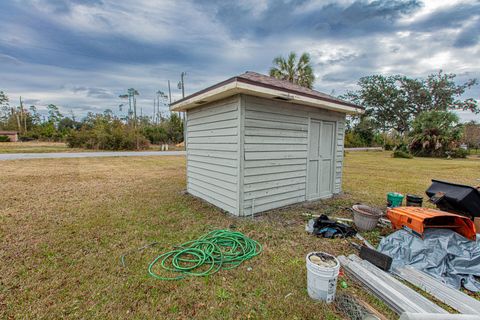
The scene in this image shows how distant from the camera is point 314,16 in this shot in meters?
6.12

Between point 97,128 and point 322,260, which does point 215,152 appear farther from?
point 97,128

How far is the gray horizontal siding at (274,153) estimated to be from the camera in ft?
11.8

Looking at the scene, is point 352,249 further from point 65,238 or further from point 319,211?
point 65,238

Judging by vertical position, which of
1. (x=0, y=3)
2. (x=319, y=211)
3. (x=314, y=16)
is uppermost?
(x=314, y=16)

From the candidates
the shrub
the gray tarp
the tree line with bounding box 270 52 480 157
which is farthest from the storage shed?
the shrub

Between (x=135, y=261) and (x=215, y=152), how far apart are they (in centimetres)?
239

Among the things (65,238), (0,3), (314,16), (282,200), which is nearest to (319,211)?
(282,200)

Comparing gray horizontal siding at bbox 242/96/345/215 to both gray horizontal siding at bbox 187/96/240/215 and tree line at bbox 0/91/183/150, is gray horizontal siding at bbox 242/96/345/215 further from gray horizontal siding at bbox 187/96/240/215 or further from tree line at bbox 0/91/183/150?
tree line at bbox 0/91/183/150

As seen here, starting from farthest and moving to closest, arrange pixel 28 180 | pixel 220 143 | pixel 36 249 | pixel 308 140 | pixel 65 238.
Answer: pixel 28 180 < pixel 308 140 < pixel 220 143 < pixel 65 238 < pixel 36 249

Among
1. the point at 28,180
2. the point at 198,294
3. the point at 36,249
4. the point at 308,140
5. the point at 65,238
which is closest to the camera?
the point at 198,294

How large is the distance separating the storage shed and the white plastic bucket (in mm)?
2016

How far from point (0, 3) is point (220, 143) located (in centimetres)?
604

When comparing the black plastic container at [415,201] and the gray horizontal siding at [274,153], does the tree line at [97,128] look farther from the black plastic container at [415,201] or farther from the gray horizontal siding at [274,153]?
the black plastic container at [415,201]

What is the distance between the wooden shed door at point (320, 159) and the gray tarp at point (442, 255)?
7.63 feet
